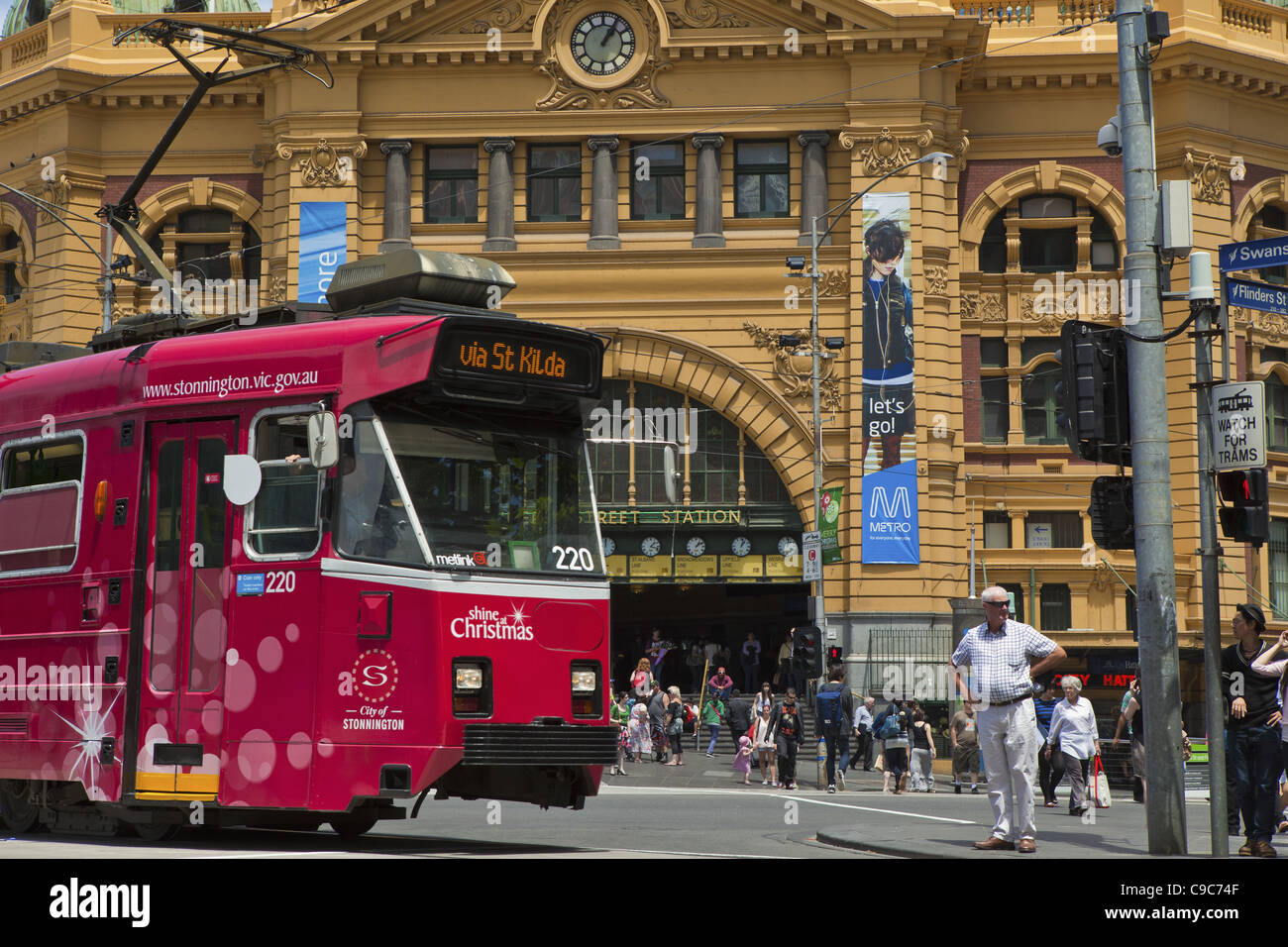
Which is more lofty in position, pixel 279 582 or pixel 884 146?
pixel 884 146

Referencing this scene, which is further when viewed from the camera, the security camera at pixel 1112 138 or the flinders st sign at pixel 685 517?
the flinders st sign at pixel 685 517

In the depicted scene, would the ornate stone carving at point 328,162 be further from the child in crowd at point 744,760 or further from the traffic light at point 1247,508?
the traffic light at point 1247,508

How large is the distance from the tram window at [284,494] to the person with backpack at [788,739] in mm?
16388

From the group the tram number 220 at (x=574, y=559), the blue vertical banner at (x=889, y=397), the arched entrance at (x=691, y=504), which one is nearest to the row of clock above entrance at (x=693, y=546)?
the arched entrance at (x=691, y=504)

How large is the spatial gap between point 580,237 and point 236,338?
29.5m

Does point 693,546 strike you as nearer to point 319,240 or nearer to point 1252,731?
point 319,240

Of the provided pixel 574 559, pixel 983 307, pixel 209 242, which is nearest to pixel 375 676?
pixel 574 559

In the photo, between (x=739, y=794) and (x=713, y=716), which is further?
(x=713, y=716)

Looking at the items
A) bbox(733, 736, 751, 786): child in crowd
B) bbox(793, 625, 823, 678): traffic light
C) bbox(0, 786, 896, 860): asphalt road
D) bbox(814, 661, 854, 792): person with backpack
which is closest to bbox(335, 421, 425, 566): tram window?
bbox(0, 786, 896, 860): asphalt road

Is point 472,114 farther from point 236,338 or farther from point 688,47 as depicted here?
point 236,338

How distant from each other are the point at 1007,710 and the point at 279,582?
5588 millimetres

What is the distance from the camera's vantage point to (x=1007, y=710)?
13.1m

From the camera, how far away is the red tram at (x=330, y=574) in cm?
1162

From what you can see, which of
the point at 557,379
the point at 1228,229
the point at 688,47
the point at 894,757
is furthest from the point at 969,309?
the point at 557,379
